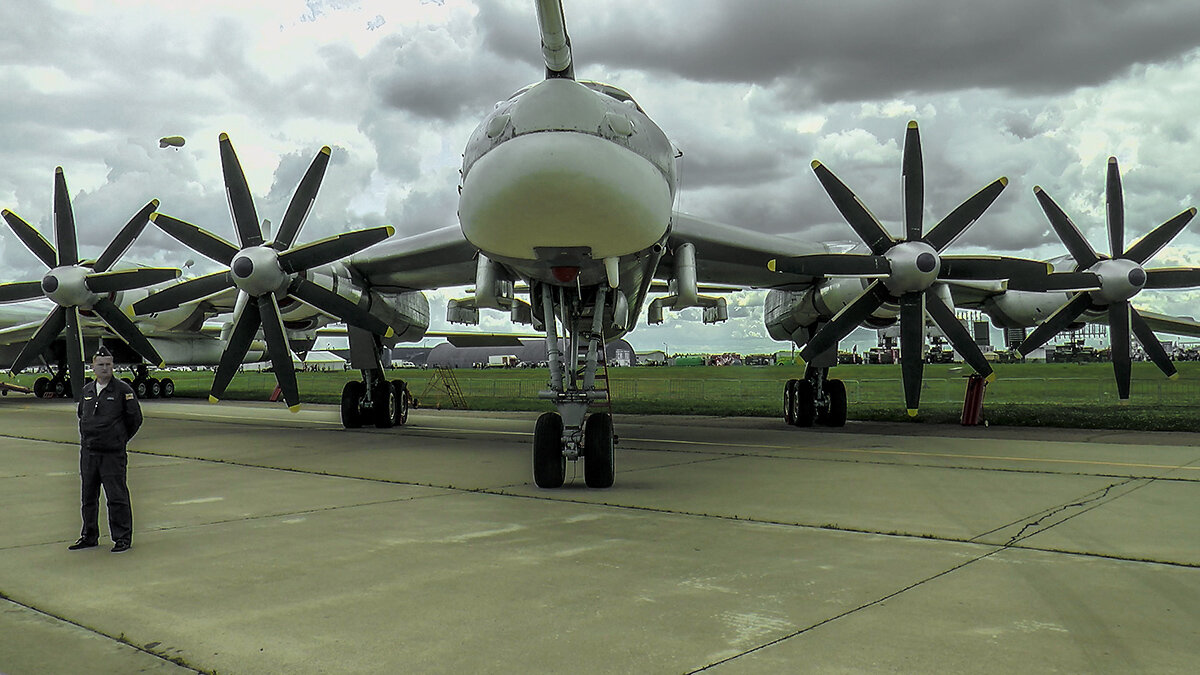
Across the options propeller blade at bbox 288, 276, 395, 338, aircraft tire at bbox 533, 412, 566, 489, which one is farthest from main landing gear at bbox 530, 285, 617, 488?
propeller blade at bbox 288, 276, 395, 338

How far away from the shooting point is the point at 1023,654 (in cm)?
326

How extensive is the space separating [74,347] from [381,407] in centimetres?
568

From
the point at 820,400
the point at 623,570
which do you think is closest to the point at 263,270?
the point at 623,570

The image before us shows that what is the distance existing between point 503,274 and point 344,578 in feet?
19.0

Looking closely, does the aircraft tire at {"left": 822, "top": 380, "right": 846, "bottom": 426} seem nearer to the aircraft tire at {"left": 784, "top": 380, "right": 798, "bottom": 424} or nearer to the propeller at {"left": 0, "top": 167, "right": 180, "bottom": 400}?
the aircraft tire at {"left": 784, "top": 380, "right": 798, "bottom": 424}

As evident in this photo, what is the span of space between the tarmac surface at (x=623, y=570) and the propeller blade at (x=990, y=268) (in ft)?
8.98

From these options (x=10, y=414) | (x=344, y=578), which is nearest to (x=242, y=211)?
(x=344, y=578)

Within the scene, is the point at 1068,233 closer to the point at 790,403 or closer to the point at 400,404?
the point at 790,403

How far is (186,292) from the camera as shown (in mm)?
12516

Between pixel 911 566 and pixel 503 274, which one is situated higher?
pixel 503 274

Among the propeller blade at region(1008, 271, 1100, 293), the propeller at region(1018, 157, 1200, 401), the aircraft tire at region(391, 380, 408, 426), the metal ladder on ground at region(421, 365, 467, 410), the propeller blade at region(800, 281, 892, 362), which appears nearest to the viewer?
the propeller blade at region(800, 281, 892, 362)

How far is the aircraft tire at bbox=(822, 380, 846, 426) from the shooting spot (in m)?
15.9

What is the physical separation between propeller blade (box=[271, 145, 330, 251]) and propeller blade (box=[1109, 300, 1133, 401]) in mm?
13859

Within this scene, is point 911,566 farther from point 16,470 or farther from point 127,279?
point 127,279
